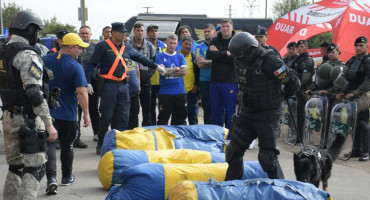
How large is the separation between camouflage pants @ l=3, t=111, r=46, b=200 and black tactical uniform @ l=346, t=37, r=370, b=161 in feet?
17.8

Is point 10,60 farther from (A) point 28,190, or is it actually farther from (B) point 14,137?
(A) point 28,190

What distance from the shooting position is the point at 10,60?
4.99 m

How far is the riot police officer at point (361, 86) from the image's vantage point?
8547mm

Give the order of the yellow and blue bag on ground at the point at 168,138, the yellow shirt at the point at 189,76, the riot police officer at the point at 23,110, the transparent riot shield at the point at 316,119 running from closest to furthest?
the riot police officer at the point at 23,110
the yellow and blue bag on ground at the point at 168,138
the transparent riot shield at the point at 316,119
the yellow shirt at the point at 189,76

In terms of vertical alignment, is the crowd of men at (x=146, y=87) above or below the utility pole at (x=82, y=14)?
below

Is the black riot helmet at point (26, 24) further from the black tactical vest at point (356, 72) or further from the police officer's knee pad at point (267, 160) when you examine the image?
the black tactical vest at point (356, 72)

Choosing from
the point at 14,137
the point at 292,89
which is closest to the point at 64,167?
the point at 14,137

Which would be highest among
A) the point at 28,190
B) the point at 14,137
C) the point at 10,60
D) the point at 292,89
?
the point at 10,60

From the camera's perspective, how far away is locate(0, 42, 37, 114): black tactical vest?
16.4ft

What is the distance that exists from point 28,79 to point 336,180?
4419 mm

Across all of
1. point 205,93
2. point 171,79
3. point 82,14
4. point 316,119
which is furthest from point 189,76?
point 82,14

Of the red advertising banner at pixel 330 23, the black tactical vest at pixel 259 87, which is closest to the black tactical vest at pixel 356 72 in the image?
the red advertising banner at pixel 330 23

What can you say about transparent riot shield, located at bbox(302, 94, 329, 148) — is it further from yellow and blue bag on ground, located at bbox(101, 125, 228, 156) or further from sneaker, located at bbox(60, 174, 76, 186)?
sneaker, located at bbox(60, 174, 76, 186)

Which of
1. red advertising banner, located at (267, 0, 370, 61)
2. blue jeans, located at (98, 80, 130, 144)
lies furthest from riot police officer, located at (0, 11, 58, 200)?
red advertising banner, located at (267, 0, 370, 61)
